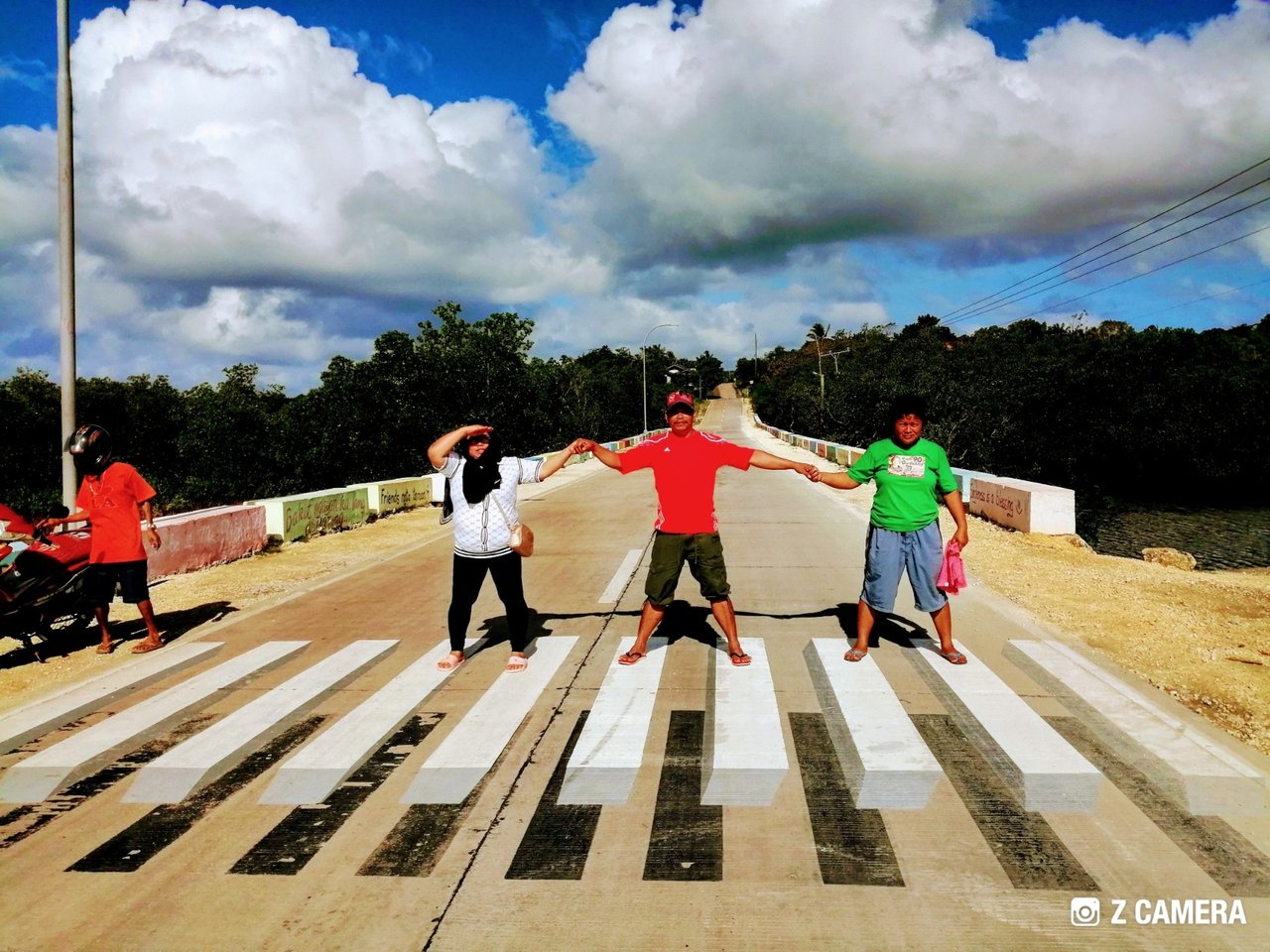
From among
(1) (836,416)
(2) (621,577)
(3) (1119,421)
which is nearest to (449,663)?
(2) (621,577)

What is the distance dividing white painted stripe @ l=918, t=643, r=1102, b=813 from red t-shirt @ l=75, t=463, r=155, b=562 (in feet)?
20.7

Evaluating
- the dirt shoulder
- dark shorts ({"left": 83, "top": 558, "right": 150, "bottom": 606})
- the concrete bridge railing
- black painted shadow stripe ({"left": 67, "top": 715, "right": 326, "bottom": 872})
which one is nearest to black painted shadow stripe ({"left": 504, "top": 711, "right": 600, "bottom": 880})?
black painted shadow stripe ({"left": 67, "top": 715, "right": 326, "bottom": 872})

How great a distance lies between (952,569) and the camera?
6.46 m

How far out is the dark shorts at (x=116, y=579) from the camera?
7203 millimetres

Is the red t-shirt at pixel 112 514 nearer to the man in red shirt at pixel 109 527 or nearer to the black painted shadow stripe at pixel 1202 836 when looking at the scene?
the man in red shirt at pixel 109 527

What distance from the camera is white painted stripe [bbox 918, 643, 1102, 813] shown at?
4121mm

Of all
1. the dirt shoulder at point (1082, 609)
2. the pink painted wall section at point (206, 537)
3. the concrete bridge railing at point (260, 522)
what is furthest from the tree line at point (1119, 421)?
the pink painted wall section at point (206, 537)

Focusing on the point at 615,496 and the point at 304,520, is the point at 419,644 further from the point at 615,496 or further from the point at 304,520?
the point at 615,496

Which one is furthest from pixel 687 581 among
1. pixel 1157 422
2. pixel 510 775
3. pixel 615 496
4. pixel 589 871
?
pixel 1157 422

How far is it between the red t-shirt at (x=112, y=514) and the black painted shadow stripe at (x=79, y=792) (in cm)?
253

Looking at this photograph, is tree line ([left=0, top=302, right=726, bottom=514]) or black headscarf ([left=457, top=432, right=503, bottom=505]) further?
tree line ([left=0, top=302, right=726, bottom=514])

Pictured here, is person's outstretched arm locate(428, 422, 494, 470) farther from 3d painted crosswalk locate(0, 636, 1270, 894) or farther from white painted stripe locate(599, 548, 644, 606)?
white painted stripe locate(599, 548, 644, 606)

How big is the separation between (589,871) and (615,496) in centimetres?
1902

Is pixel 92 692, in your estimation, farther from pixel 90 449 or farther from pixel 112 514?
pixel 90 449
